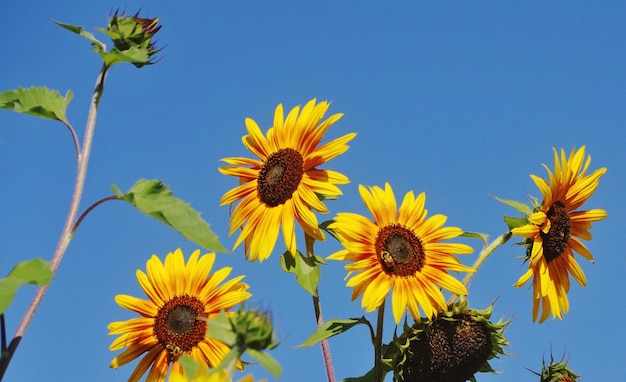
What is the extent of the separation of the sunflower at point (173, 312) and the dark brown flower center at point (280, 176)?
326 mm

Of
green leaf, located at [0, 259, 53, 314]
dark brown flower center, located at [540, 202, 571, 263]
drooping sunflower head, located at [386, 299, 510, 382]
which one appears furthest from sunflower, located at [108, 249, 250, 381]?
dark brown flower center, located at [540, 202, 571, 263]

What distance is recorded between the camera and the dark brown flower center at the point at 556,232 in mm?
2893

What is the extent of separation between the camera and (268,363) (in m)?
1.18

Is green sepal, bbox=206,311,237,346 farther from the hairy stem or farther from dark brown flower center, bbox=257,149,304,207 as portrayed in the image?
dark brown flower center, bbox=257,149,304,207

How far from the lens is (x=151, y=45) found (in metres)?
2.22

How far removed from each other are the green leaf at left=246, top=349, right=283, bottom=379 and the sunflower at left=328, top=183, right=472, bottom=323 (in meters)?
1.29

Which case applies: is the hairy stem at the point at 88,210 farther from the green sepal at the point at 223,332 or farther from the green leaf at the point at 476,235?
the green leaf at the point at 476,235

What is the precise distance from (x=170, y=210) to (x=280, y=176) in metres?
1.15

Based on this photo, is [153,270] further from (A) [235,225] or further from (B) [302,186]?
(B) [302,186]

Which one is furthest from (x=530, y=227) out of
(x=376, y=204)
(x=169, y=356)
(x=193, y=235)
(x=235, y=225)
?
(x=193, y=235)

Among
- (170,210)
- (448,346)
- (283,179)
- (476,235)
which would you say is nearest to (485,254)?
(476,235)

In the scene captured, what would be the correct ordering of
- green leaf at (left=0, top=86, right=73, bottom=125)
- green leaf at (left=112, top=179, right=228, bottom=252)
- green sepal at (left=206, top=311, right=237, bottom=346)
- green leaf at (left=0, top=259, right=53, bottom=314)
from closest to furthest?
1. green sepal at (left=206, top=311, right=237, bottom=346)
2. green leaf at (left=0, top=259, right=53, bottom=314)
3. green leaf at (left=112, top=179, right=228, bottom=252)
4. green leaf at (left=0, top=86, right=73, bottom=125)

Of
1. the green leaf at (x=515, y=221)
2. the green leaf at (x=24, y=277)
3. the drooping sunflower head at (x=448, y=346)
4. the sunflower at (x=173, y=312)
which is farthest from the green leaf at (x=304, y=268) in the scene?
the green leaf at (x=24, y=277)

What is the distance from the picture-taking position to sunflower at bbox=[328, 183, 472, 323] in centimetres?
259
